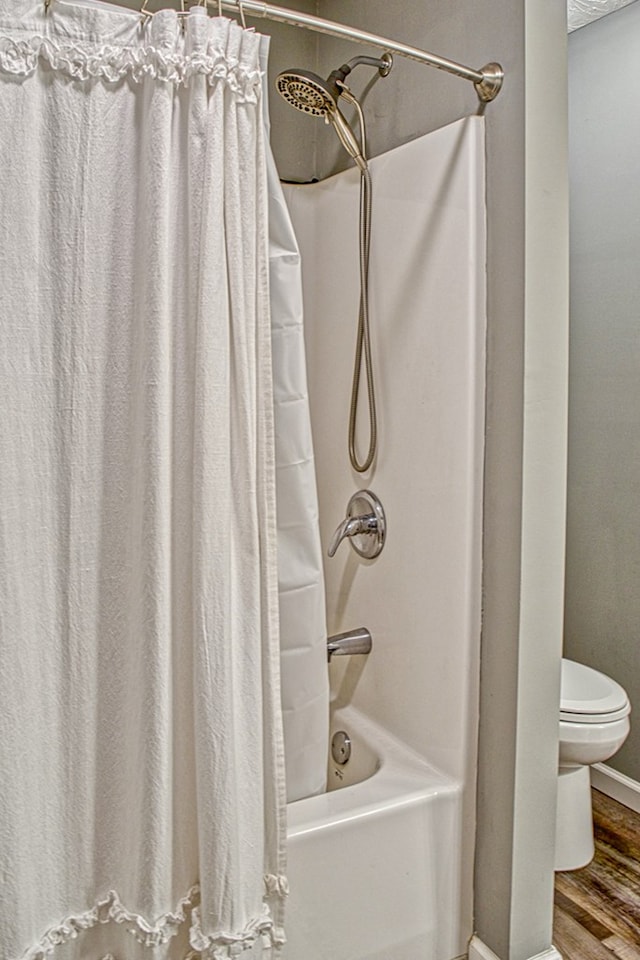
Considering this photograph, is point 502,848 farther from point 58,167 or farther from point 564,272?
point 58,167

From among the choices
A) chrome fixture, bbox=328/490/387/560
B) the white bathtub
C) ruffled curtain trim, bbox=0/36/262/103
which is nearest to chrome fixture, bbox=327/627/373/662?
chrome fixture, bbox=328/490/387/560

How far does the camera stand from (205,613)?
3.86 ft

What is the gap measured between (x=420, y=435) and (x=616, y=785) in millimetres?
1709

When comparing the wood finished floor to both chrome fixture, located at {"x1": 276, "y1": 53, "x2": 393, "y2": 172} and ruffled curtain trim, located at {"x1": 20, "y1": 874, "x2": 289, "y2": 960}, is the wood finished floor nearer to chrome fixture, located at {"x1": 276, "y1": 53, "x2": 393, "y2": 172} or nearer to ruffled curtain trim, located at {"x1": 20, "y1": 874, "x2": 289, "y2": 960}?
ruffled curtain trim, located at {"x1": 20, "y1": 874, "x2": 289, "y2": 960}

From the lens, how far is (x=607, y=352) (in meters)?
2.70

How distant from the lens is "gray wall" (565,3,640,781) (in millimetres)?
2605

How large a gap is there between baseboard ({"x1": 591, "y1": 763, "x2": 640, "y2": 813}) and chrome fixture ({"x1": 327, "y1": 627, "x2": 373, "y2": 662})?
1.17 m

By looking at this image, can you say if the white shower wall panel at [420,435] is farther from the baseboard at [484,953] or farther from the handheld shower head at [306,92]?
the handheld shower head at [306,92]

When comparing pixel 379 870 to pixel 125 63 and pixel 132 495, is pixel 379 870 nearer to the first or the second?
pixel 132 495

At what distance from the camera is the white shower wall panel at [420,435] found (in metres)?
1.58

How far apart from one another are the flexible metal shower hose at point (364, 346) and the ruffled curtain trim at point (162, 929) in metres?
1.04

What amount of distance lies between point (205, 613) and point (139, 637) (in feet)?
0.37

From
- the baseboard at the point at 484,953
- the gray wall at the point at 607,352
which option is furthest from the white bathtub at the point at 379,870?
the gray wall at the point at 607,352

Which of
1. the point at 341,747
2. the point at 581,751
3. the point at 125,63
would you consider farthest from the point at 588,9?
the point at 341,747
